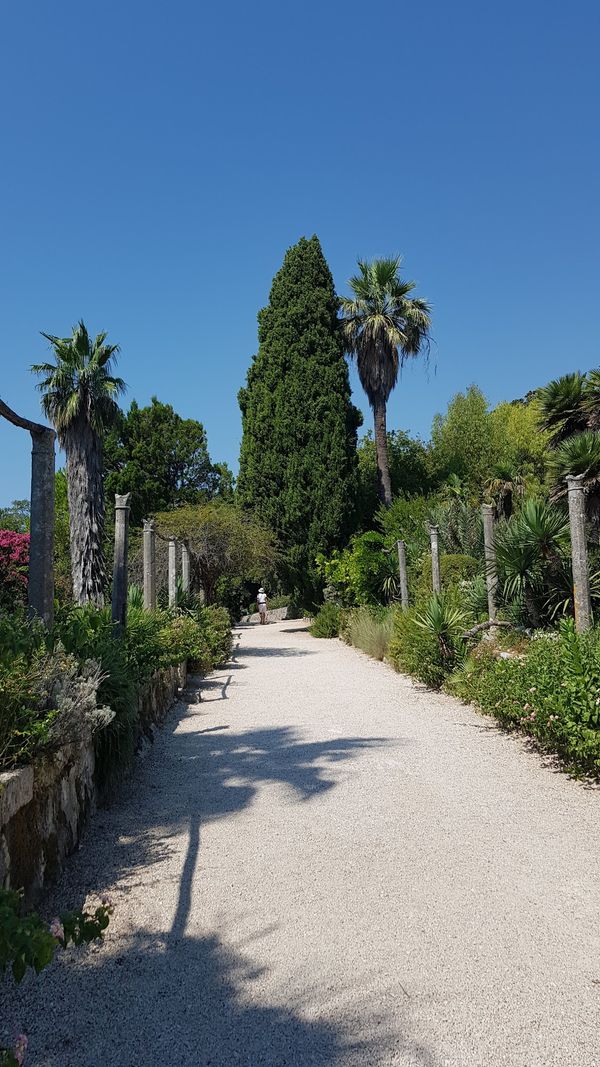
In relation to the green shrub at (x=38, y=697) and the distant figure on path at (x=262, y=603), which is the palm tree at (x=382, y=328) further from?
the green shrub at (x=38, y=697)

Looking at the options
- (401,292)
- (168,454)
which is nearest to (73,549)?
(401,292)

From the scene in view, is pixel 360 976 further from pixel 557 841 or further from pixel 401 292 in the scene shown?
pixel 401 292

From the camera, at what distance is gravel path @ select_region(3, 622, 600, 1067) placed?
2496 millimetres

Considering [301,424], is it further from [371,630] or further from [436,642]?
[436,642]

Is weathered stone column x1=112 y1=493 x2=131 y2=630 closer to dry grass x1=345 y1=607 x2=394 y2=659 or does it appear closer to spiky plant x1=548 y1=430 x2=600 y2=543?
spiky plant x1=548 y1=430 x2=600 y2=543

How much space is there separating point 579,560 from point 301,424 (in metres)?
18.6

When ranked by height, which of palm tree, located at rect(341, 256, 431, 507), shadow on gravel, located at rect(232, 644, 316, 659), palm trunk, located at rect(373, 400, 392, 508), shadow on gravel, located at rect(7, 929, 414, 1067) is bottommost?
shadow on gravel, located at rect(7, 929, 414, 1067)

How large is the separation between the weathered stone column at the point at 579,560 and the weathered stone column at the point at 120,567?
4736mm

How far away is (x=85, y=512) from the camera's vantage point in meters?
17.9

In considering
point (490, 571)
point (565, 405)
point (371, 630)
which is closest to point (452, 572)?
point (371, 630)

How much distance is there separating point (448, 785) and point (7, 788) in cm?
353

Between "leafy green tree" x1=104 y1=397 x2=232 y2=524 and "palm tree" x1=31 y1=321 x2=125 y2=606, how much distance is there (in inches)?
752

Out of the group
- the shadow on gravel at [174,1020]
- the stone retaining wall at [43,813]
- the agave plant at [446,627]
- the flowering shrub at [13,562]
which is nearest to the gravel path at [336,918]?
the shadow on gravel at [174,1020]

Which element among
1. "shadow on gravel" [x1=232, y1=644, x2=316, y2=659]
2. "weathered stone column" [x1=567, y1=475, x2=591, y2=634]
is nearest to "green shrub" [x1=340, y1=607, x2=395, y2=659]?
"shadow on gravel" [x1=232, y1=644, x2=316, y2=659]
